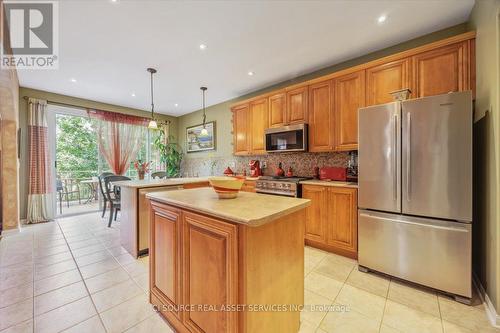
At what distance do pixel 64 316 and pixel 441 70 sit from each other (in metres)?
4.19

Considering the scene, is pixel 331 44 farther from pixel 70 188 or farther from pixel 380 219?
pixel 70 188

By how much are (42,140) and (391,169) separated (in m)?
5.96

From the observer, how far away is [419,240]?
1955mm

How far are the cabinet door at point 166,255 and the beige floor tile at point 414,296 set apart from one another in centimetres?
187

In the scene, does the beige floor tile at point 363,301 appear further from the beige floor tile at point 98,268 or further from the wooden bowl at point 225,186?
the beige floor tile at point 98,268

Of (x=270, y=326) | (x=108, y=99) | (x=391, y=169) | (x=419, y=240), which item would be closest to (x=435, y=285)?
(x=419, y=240)

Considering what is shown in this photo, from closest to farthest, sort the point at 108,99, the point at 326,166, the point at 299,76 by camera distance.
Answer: the point at 326,166 < the point at 299,76 < the point at 108,99

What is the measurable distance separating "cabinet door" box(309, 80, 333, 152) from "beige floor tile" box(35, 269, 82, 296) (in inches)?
131

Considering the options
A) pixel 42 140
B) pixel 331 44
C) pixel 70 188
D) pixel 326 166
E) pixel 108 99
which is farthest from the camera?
pixel 70 188

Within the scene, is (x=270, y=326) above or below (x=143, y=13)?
below

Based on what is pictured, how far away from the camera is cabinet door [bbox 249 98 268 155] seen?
3.87 m

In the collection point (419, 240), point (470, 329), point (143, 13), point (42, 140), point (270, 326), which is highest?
point (143, 13)

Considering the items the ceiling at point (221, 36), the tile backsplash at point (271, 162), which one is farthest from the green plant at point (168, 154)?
the ceiling at point (221, 36)

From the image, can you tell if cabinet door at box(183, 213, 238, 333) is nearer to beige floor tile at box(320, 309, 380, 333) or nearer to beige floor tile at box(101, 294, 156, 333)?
beige floor tile at box(101, 294, 156, 333)
